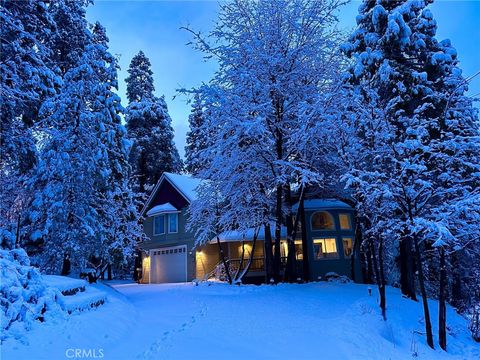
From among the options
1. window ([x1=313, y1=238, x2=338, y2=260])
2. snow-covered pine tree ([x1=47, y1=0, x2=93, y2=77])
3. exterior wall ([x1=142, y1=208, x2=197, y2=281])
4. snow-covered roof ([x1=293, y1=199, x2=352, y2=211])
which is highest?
snow-covered pine tree ([x1=47, y1=0, x2=93, y2=77])

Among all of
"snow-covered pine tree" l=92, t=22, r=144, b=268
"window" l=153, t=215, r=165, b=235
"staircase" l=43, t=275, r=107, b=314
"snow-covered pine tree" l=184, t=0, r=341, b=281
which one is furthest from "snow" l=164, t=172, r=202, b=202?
"staircase" l=43, t=275, r=107, b=314

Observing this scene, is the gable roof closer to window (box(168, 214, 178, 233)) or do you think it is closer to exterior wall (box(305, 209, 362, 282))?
window (box(168, 214, 178, 233))

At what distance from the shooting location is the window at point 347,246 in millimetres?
21141

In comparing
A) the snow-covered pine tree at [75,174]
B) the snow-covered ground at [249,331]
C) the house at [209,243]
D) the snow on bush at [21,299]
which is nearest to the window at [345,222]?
the house at [209,243]

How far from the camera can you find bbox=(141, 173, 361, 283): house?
68.3ft

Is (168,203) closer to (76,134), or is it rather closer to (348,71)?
(76,134)

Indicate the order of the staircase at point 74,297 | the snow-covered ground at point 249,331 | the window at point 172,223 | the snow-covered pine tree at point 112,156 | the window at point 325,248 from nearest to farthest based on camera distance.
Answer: the snow-covered ground at point 249,331
the staircase at point 74,297
the snow-covered pine tree at point 112,156
the window at point 325,248
the window at point 172,223

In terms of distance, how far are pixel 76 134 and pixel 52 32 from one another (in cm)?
369

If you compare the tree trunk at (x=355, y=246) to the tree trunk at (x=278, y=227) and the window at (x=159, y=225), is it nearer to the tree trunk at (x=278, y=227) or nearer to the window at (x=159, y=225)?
the tree trunk at (x=278, y=227)

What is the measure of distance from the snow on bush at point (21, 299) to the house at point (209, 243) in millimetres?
12079

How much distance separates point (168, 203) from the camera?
2494cm

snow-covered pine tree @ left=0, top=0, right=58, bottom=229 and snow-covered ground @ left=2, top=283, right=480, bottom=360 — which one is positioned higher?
snow-covered pine tree @ left=0, top=0, right=58, bottom=229

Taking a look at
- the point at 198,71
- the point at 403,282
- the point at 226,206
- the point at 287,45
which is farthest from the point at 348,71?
the point at 403,282

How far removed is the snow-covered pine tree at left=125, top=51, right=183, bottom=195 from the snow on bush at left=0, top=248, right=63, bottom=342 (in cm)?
2333
